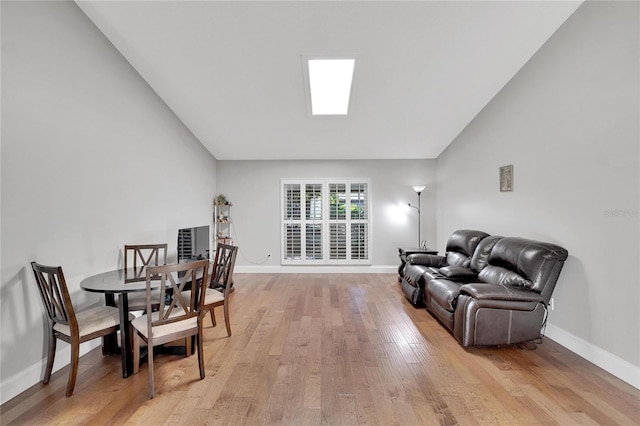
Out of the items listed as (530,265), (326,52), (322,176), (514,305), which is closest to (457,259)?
(530,265)

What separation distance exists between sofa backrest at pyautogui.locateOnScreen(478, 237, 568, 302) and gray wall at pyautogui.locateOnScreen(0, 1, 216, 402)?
4150 millimetres

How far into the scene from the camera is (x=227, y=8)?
106 inches

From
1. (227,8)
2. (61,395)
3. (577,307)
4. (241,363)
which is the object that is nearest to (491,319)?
(577,307)

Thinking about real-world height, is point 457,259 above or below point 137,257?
below

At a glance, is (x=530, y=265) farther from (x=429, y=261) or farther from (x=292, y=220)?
(x=292, y=220)

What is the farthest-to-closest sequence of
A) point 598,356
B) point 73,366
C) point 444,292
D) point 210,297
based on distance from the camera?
point 444,292, point 210,297, point 598,356, point 73,366

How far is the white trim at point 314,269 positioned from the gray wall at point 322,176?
0.03 metres

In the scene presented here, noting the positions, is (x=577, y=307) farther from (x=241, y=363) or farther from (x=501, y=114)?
(x=241, y=363)

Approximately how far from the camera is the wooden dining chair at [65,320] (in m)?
2.09

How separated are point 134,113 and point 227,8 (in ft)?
5.81

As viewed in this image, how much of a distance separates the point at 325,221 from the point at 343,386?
14.0 ft

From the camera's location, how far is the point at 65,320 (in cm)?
217

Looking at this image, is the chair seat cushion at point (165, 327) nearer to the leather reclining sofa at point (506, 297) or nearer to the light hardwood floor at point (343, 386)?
the light hardwood floor at point (343, 386)

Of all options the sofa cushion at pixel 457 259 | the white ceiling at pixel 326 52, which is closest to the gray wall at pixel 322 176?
the white ceiling at pixel 326 52
